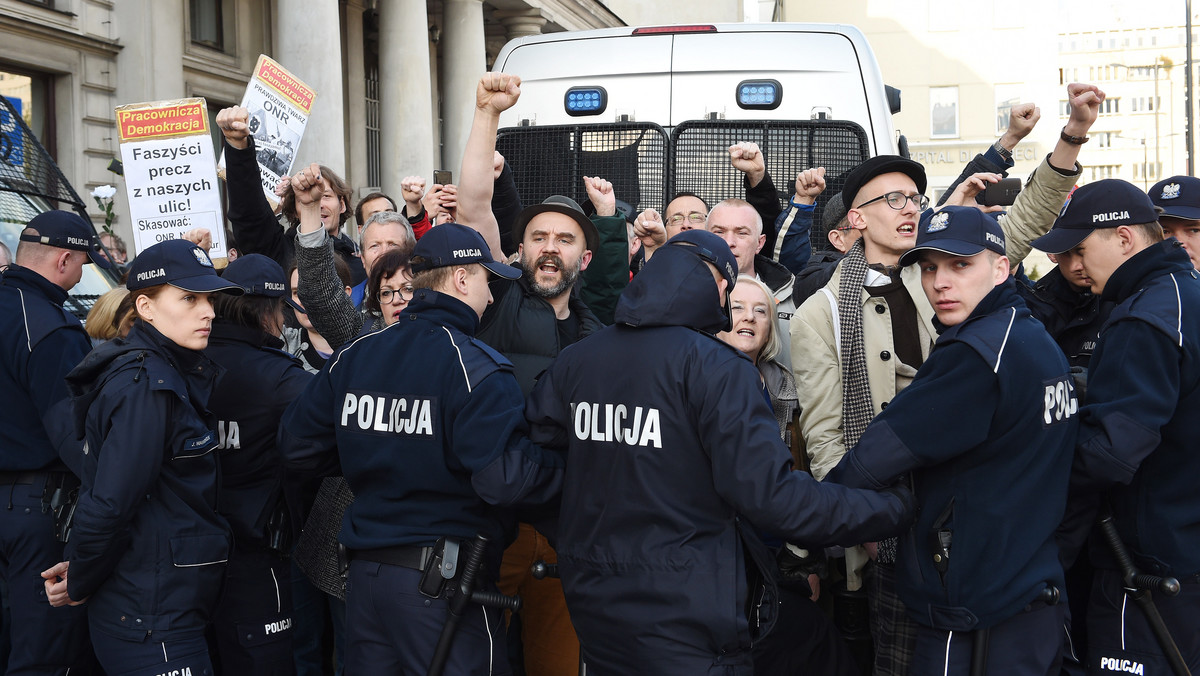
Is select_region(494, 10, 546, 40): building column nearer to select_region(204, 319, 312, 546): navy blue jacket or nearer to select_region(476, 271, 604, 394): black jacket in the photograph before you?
select_region(476, 271, 604, 394): black jacket

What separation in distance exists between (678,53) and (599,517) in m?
3.55

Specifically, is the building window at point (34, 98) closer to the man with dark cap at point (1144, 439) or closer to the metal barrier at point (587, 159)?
the metal barrier at point (587, 159)

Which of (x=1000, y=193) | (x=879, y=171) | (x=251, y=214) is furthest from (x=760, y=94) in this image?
(x=251, y=214)

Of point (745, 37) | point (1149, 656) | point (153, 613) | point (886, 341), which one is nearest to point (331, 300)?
point (153, 613)

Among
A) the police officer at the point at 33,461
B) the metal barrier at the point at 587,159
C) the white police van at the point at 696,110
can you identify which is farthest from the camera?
the metal barrier at the point at 587,159

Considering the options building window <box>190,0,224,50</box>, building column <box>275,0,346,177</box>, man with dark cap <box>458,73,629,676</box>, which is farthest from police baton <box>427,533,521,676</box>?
building window <box>190,0,224,50</box>

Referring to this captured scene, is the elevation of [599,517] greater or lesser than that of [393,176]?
lesser

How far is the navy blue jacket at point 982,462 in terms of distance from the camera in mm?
2967

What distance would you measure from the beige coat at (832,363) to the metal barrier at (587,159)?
2.01 meters

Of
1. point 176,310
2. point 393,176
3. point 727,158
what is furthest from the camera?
point 393,176

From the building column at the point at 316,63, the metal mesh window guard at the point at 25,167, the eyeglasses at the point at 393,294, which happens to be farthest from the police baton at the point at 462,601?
the building column at the point at 316,63

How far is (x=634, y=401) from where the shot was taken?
9.72ft

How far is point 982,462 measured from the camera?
302 centimetres

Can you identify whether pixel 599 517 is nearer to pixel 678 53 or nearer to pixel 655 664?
pixel 655 664
